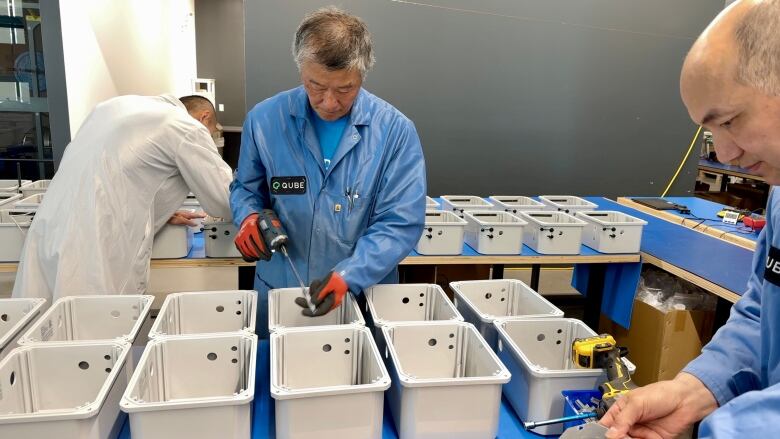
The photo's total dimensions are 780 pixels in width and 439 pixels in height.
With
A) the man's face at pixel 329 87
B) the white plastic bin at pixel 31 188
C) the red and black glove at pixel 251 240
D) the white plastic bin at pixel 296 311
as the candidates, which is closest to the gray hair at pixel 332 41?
the man's face at pixel 329 87

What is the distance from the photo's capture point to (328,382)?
1131mm

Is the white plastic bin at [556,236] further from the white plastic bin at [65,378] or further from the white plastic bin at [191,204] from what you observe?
the white plastic bin at [65,378]

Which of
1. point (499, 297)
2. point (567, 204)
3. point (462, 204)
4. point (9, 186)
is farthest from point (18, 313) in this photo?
point (567, 204)

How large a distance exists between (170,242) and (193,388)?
1.12 m

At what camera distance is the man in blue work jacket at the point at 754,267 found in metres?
0.59

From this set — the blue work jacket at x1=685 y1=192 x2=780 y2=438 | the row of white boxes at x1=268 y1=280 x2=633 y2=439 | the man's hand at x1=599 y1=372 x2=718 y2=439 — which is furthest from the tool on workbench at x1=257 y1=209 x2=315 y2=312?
the blue work jacket at x1=685 y1=192 x2=780 y2=438

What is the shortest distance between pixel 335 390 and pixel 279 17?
2.70 metres

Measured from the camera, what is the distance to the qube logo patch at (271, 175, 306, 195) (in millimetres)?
1462

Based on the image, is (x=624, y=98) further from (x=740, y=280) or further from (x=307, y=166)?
(x=307, y=166)

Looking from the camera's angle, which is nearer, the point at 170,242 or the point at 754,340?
the point at 754,340

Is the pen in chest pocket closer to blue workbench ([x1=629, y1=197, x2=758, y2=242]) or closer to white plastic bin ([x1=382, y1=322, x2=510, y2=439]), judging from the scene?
white plastic bin ([x1=382, y1=322, x2=510, y2=439])

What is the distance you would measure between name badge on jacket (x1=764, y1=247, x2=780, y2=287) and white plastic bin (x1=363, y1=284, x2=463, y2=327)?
0.73 metres

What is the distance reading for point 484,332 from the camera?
126 cm

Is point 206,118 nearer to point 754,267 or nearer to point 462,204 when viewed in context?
point 462,204
